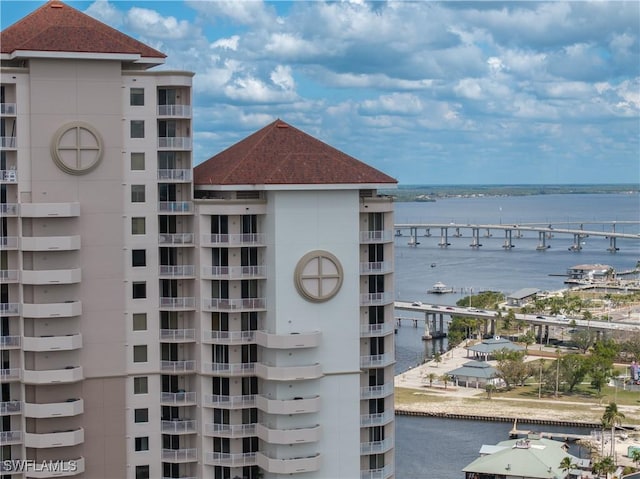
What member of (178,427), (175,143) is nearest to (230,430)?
(178,427)

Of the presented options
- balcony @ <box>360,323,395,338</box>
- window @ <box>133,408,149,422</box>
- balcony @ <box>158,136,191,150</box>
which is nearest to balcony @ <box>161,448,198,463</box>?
window @ <box>133,408,149,422</box>

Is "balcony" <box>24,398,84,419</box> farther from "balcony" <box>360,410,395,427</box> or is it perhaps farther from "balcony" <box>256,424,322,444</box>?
"balcony" <box>360,410,395,427</box>

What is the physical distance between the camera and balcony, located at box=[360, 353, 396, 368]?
139 ft

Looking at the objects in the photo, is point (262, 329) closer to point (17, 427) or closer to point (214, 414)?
point (214, 414)

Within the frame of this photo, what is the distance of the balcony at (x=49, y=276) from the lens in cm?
3919

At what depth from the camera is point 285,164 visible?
41.1 metres

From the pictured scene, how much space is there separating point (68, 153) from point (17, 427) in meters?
8.75

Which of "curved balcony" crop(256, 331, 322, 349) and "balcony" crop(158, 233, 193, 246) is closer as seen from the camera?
"curved balcony" crop(256, 331, 322, 349)

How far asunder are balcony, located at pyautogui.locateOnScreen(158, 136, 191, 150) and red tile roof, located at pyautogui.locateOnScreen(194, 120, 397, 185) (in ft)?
4.85

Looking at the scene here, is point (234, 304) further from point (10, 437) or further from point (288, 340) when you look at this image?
point (10, 437)

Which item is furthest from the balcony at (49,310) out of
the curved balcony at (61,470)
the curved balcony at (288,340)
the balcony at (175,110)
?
the balcony at (175,110)

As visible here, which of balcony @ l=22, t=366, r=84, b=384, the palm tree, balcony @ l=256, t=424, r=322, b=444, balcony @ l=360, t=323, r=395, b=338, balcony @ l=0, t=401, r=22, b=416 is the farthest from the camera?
the palm tree

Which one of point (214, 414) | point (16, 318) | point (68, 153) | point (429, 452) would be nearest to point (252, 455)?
point (214, 414)

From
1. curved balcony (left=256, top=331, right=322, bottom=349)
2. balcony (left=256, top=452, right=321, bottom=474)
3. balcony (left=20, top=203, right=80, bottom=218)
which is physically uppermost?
balcony (left=20, top=203, right=80, bottom=218)
